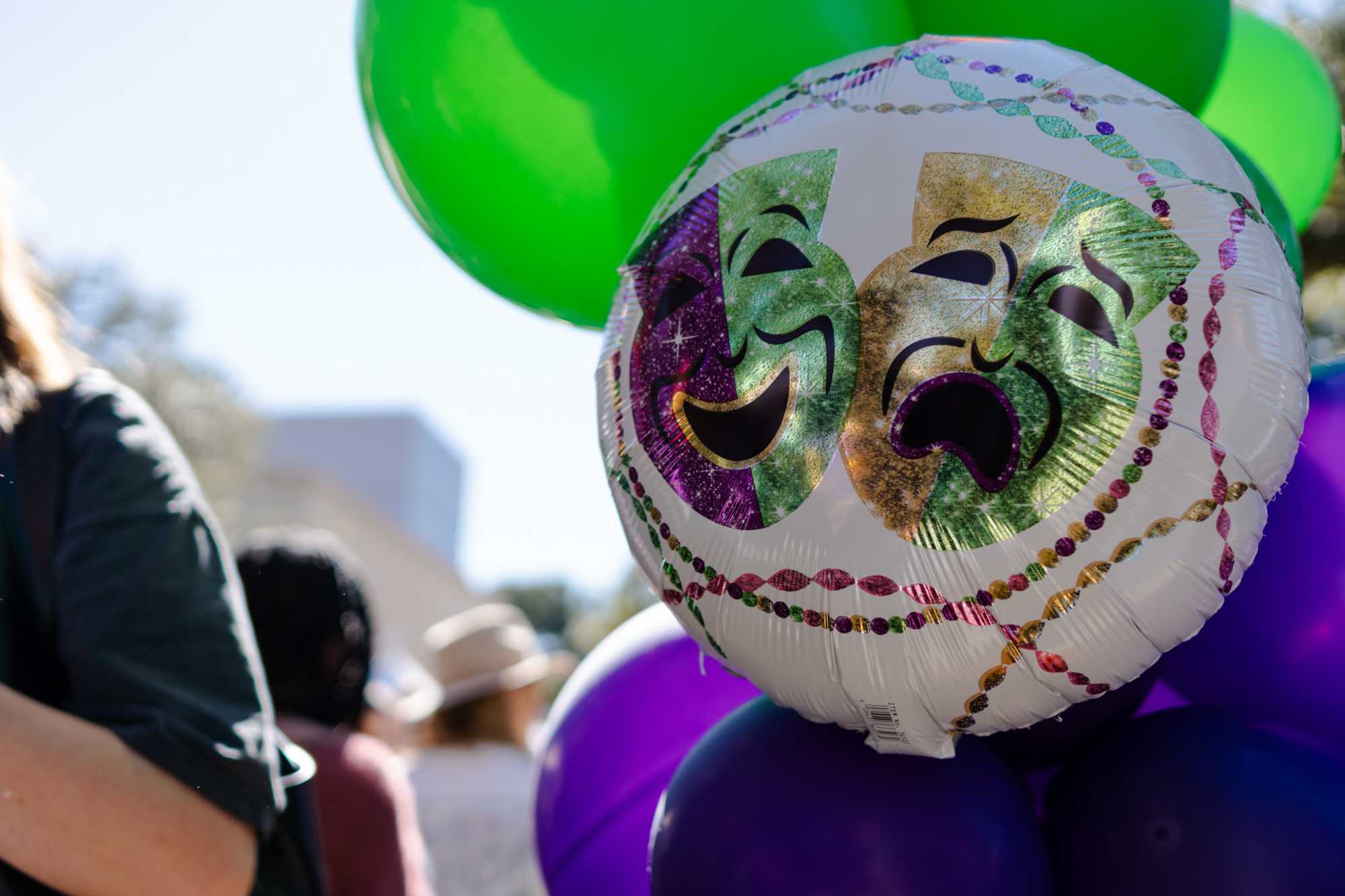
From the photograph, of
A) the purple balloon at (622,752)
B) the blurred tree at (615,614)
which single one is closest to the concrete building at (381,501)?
the purple balloon at (622,752)

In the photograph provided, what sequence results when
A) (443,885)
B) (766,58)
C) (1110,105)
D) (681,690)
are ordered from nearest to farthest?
(1110,105)
(766,58)
(681,690)
(443,885)

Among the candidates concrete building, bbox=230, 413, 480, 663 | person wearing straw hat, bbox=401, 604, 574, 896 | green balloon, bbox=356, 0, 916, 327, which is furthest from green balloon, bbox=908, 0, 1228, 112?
person wearing straw hat, bbox=401, 604, 574, 896

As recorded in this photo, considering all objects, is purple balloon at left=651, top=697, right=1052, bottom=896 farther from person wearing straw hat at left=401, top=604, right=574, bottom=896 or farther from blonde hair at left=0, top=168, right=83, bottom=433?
person wearing straw hat at left=401, top=604, right=574, bottom=896

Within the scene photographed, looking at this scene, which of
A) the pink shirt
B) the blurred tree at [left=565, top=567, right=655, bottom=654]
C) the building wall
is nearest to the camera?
the pink shirt

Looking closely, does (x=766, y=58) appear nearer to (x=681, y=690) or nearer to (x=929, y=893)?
(x=681, y=690)

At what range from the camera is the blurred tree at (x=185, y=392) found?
1427 centimetres

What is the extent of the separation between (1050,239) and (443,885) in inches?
111

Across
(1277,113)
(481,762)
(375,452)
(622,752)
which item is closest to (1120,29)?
(1277,113)

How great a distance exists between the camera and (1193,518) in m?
1.02

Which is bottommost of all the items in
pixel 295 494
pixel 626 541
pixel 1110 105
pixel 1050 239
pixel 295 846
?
pixel 295 494

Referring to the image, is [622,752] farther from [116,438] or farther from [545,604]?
[545,604]

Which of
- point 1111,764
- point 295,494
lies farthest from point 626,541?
point 295,494

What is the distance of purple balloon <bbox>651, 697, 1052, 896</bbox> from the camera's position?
1178 millimetres

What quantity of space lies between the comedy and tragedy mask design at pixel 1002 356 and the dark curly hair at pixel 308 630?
1667 mm
